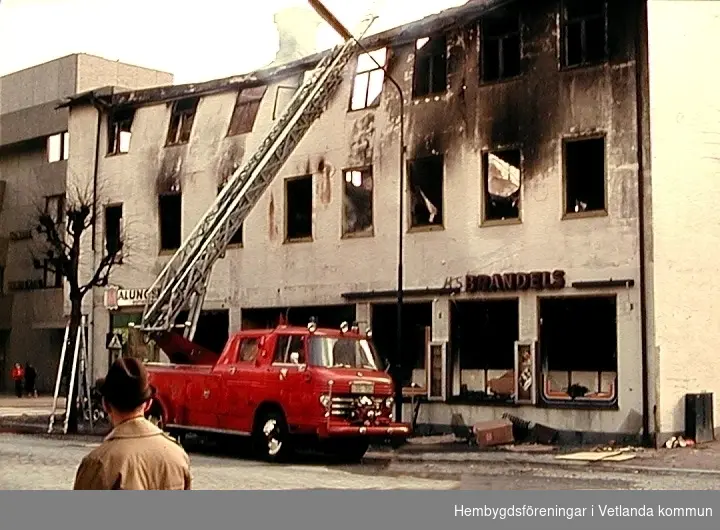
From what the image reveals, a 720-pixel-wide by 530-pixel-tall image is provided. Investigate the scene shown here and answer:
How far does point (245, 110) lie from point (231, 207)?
493 mm

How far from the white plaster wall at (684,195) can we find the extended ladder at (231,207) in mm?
1480

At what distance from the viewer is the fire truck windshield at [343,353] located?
19.1 ft

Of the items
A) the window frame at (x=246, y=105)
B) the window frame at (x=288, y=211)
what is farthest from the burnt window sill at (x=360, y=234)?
the window frame at (x=246, y=105)

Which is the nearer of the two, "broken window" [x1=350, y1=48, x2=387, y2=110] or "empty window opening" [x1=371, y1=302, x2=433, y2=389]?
"broken window" [x1=350, y1=48, x2=387, y2=110]

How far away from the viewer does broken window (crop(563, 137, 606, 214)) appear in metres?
5.58

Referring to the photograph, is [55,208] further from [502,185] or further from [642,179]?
[642,179]

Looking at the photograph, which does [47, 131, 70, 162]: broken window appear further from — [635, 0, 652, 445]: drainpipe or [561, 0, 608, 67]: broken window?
[635, 0, 652, 445]: drainpipe

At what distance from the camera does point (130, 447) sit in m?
3.12

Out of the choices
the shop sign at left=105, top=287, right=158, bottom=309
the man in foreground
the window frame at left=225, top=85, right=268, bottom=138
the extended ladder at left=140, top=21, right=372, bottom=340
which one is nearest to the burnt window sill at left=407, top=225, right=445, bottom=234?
the extended ladder at left=140, top=21, right=372, bottom=340

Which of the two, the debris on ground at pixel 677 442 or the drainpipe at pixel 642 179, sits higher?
the drainpipe at pixel 642 179

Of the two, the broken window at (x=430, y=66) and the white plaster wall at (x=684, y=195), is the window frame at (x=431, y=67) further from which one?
the white plaster wall at (x=684, y=195)

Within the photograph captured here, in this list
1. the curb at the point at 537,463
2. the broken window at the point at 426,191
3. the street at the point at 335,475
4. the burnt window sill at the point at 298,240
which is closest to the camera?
the street at the point at 335,475

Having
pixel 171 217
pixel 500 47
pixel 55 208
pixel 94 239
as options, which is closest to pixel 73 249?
pixel 94 239

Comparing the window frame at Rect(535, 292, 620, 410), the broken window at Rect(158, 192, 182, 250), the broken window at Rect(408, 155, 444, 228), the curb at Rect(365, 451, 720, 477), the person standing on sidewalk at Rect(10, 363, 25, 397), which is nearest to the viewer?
the curb at Rect(365, 451, 720, 477)
